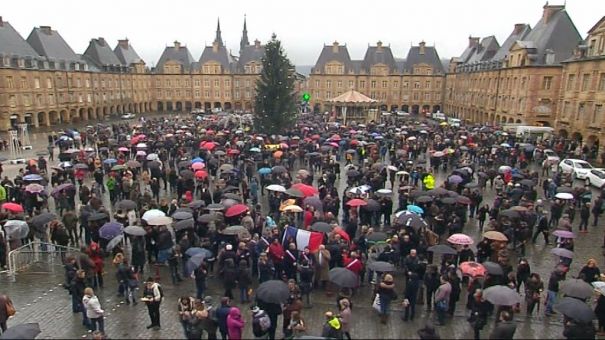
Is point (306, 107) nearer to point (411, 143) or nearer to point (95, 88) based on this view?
point (95, 88)

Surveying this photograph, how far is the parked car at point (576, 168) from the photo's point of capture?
26078mm

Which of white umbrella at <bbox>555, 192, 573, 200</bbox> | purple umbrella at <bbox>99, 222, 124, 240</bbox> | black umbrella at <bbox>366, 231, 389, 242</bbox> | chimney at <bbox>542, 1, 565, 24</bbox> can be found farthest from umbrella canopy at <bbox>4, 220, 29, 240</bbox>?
chimney at <bbox>542, 1, 565, 24</bbox>

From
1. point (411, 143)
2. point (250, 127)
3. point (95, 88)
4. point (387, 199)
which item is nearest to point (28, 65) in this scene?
point (95, 88)

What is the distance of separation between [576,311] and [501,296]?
1.40m

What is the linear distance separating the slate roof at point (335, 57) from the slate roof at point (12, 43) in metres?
42.5

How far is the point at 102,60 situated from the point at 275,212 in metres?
61.8

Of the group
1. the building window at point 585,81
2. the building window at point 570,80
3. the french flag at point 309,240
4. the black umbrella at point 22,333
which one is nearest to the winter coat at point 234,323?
the black umbrella at point 22,333

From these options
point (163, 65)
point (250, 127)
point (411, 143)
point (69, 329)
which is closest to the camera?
point (69, 329)

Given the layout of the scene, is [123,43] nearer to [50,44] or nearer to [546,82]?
[50,44]

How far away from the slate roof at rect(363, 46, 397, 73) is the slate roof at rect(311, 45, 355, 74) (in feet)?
9.29

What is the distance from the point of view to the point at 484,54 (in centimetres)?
6400

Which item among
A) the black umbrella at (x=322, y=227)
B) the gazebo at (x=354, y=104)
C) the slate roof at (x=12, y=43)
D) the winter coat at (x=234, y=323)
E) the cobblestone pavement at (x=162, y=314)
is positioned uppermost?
the slate roof at (x=12, y=43)

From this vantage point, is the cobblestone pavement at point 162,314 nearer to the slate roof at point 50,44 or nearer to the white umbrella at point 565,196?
the white umbrella at point 565,196

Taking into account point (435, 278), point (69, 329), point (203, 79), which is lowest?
point (69, 329)
